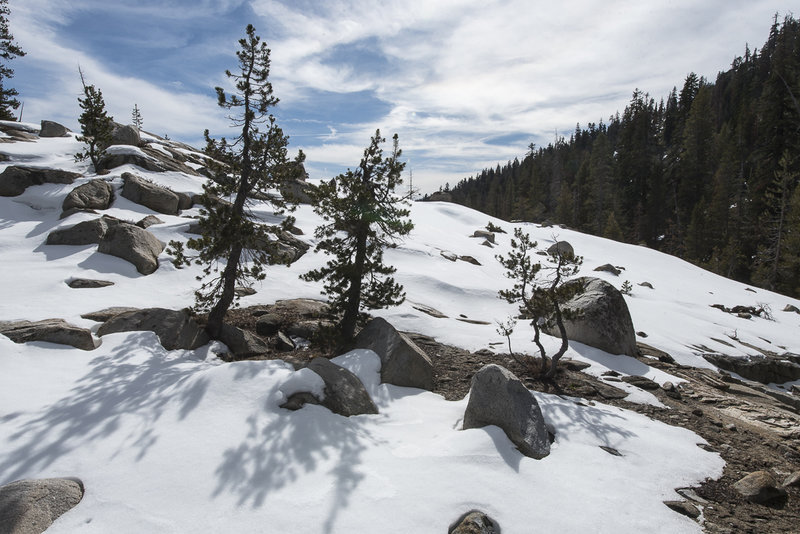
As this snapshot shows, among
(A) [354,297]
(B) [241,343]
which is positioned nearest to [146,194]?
(B) [241,343]

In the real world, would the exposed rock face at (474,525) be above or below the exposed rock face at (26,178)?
below

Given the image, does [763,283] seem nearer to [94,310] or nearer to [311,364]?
[311,364]

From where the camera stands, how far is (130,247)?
42.4 ft

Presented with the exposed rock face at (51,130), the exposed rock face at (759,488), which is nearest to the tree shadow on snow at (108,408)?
the exposed rock face at (759,488)

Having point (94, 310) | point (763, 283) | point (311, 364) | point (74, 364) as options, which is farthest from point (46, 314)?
point (763, 283)

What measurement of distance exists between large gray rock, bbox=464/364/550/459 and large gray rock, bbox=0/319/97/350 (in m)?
7.53

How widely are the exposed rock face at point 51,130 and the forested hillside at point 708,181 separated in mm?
58439

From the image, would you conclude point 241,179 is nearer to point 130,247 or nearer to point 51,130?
point 130,247

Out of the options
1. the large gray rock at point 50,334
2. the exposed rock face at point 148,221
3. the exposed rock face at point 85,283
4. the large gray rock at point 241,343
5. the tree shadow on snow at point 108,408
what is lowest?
the large gray rock at point 241,343

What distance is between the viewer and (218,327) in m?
9.26

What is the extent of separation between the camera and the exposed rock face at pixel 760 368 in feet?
38.8

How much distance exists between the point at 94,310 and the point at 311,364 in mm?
6705

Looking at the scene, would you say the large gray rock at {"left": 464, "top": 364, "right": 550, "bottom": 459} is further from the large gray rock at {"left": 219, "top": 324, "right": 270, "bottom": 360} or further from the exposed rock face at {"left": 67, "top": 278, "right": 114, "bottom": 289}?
the exposed rock face at {"left": 67, "top": 278, "right": 114, "bottom": 289}

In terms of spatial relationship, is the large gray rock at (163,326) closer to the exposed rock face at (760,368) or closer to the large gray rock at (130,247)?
the large gray rock at (130,247)
